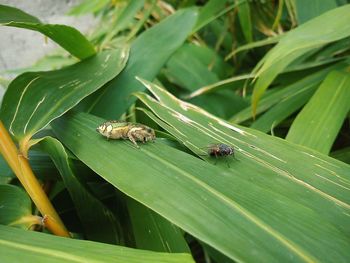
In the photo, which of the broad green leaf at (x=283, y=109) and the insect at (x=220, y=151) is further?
the broad green leaf at (x=283, y=109)

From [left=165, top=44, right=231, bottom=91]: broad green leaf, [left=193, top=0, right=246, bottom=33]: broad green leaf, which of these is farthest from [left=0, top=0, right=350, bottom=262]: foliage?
[left=193, top=0, right=246, bottom=33]: broad green leaf

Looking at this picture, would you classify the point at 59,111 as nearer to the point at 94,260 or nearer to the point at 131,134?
the point at 131,134

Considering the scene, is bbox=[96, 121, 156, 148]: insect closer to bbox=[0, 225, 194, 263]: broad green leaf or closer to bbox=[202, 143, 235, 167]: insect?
bbox=[202, 143, 235, 167]: insect

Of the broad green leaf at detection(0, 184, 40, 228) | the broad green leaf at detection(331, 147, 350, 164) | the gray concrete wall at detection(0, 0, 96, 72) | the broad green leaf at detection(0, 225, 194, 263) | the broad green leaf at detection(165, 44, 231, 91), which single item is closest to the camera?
the broad green leaf at detection(0, 225, 194, 263)

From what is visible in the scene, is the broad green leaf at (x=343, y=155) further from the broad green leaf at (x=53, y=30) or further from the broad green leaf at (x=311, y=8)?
the broad green leaf at (x=53, y=30)

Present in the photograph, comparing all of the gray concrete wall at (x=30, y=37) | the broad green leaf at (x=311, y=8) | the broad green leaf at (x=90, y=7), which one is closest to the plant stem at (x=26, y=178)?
the broad green leaf at (x=311, y=8)

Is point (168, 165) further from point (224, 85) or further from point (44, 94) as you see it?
point (224, 85)

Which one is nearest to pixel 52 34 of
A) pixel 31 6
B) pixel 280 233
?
pixel 280 233
